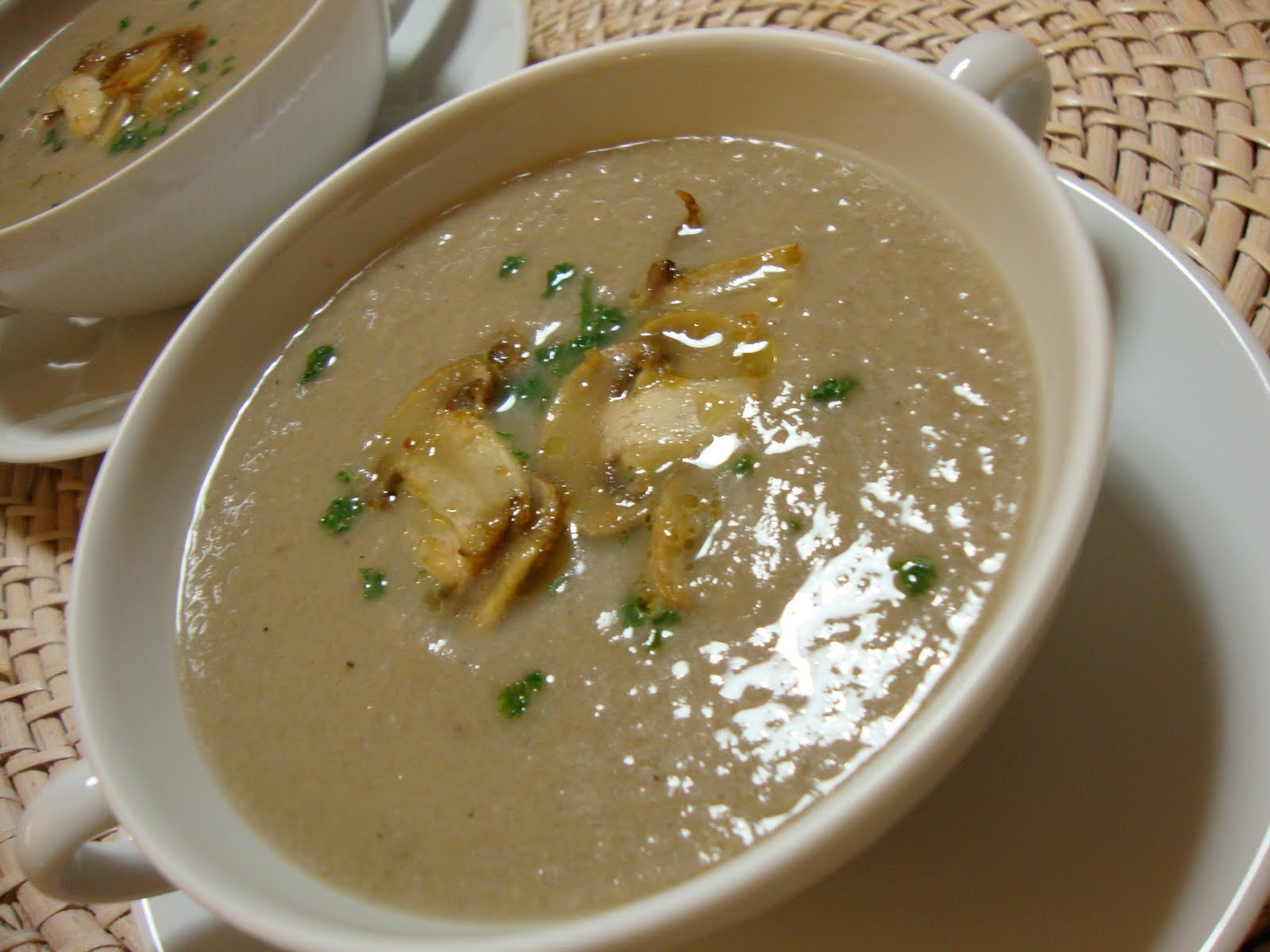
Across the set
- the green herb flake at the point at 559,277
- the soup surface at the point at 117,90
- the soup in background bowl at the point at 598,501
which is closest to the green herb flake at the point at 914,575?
the soup in background bowl at the point at 598,501

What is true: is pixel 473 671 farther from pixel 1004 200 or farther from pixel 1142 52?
pixel 1142 52

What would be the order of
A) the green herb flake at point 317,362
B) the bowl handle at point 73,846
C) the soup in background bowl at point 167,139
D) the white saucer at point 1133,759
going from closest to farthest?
the white saucer at point 1133,759 → the bowl handle at point 73,846 → the green herb flake at point 317,362 → the soup in background bowl at point 167,139

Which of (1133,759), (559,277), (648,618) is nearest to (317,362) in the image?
(559,277)

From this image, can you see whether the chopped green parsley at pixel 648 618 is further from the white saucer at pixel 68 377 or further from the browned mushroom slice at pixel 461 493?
the white saucer at pixel 68 377

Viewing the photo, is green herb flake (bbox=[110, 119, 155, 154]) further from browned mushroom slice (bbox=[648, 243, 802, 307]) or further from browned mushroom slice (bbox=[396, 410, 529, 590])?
browned mushroom slice (bbox=[648, 243, 802, 307])

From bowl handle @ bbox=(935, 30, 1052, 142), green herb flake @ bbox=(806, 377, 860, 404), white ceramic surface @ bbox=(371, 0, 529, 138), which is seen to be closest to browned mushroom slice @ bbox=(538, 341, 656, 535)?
green herb flake @ bbox=(806, 377, 860, 404)

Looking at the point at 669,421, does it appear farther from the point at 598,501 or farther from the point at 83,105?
the point at 83,105

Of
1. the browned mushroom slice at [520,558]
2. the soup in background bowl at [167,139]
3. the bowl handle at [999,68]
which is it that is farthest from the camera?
the soup in background bowl at [167,139]

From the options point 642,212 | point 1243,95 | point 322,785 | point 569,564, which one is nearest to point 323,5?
point 642,212
